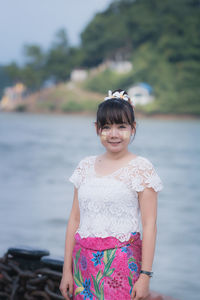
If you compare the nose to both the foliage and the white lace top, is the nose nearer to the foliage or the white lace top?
the white lace top

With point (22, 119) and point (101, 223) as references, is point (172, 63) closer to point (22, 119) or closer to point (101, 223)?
point (22, 119)

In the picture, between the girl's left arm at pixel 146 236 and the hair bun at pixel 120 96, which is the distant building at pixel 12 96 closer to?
the hair bun at pixel 120 96

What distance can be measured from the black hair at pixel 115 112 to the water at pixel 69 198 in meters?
1.31

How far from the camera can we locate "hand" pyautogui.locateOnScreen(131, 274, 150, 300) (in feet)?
3.84

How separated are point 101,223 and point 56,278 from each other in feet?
0.85

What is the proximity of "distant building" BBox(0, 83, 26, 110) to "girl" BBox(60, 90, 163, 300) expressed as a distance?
127 ft

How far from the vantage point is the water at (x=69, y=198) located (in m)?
4.73

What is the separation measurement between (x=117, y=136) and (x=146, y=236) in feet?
0.88

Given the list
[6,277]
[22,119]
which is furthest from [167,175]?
[22,119]

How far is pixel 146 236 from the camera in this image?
1.20 m

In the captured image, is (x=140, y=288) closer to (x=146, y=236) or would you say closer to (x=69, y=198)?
(x=146, y=236)

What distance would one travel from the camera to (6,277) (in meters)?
1.46

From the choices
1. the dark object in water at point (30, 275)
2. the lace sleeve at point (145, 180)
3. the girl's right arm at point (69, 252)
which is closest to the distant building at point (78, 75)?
the dark object in water at point (30, 275)

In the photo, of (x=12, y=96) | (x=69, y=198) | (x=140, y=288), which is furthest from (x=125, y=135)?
(x=12, y=96)
